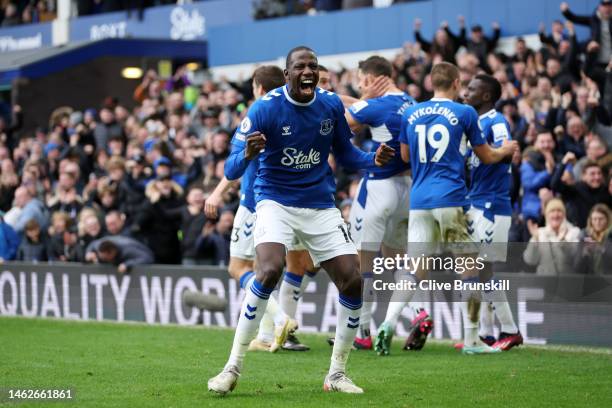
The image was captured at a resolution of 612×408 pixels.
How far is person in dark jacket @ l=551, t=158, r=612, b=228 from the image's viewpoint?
13781 mm

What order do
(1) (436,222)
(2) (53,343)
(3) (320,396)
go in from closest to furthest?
(3) (320,396) < (1) (436,222) < (2) (53,343)

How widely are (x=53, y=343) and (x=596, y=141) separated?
638 centimetres

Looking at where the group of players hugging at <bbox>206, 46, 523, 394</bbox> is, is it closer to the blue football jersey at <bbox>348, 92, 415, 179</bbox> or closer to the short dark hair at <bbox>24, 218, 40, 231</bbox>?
the blue football jersey at <bbox>348, 92, 415, 179</bbox>

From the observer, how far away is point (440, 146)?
11.0 metres

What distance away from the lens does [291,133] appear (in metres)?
8.88

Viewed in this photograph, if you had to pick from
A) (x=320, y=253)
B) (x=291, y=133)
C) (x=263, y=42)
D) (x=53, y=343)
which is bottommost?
(x=53, y=343)

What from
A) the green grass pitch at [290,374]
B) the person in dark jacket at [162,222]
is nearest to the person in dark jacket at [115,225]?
the person in dark jacket at [162,222]

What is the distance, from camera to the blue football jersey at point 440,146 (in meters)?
11.0

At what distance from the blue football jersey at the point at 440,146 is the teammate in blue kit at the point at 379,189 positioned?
0.47 metres

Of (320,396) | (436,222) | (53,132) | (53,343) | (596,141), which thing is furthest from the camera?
(53,132)

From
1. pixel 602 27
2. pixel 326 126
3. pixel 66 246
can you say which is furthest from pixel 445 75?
pixel 66 246

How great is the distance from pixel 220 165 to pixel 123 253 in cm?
198

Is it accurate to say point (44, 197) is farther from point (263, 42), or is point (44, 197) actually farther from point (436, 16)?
point (436, 16)

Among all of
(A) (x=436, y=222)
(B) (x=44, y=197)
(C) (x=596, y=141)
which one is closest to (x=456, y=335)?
(A) (x=436, y=222)
